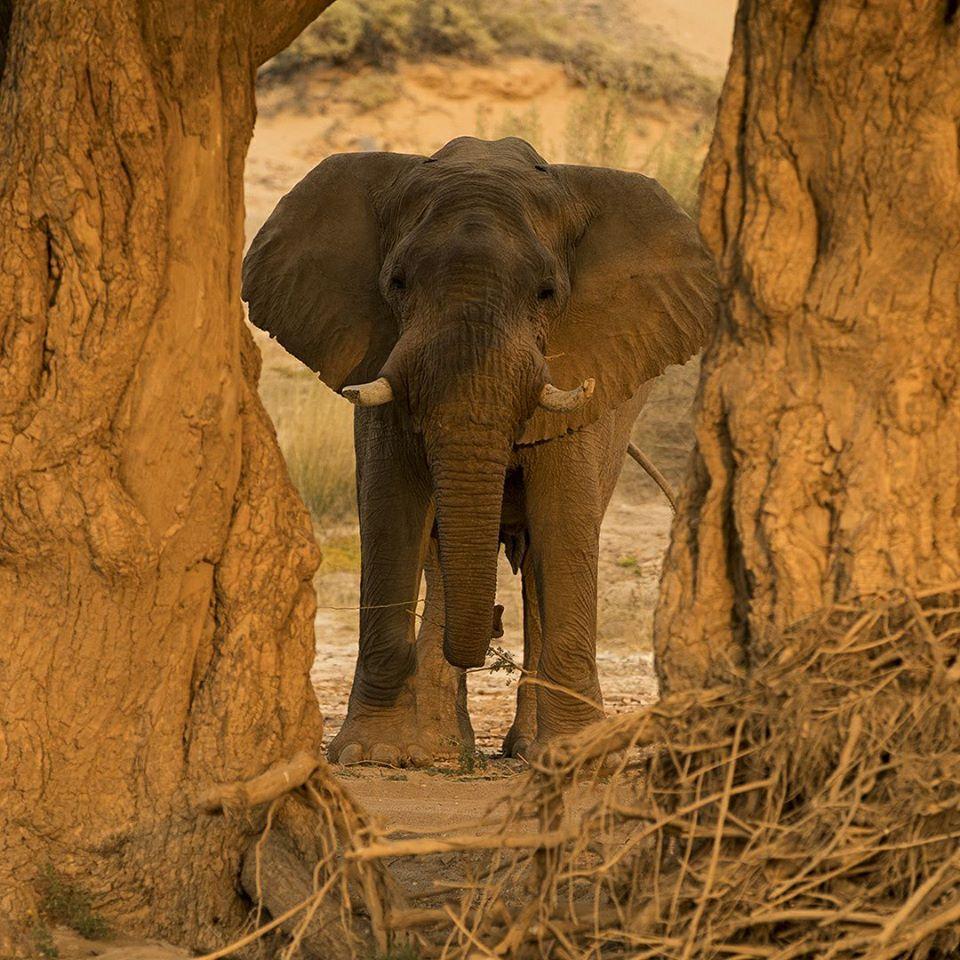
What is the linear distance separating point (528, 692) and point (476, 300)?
232 centimetres

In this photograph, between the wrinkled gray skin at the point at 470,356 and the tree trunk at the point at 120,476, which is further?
the wrinkled gray skin at the point at 470,356

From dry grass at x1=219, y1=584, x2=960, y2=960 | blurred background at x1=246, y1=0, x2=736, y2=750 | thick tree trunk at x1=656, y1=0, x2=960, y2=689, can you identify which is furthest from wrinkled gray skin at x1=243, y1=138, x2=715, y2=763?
blurred background at x1=246, y1=0, x2=736, y2=750

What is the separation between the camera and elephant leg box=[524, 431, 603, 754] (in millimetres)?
7418

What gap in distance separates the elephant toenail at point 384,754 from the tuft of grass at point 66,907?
3.16 metres

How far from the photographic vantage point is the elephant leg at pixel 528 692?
26.4 ft

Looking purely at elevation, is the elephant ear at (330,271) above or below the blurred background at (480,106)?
above

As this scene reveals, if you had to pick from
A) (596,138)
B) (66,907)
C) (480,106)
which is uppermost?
(66,907)

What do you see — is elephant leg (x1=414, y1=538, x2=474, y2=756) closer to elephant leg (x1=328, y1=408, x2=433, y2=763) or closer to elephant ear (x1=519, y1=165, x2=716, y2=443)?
elephant leg (x1=328, y1=408, x2=433, y2=763)

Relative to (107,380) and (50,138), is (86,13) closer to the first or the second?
(50,138)

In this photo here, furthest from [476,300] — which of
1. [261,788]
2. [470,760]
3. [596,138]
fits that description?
[596,138]

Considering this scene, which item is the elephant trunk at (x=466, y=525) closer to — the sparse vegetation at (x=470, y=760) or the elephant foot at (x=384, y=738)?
the sparse vegetation at (x=470, y=760)

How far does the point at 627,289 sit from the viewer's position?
774 centimetres

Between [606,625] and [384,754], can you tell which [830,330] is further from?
[606,625]

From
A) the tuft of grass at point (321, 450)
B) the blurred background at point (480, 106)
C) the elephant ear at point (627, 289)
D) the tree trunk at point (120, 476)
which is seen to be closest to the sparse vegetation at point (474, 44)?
the blurred background at point (480, 106)
